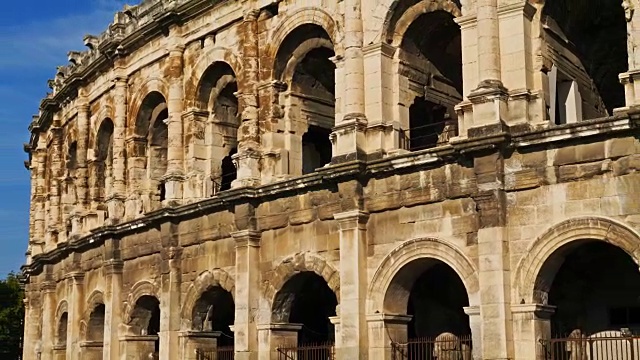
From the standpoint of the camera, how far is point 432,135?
18.8 metres

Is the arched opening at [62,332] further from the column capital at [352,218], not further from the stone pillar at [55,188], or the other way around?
the column capital at [352,218]

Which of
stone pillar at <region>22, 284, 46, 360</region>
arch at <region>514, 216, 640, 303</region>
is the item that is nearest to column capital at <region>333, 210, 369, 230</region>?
arch at <region>514, 216, 640, 303</region>

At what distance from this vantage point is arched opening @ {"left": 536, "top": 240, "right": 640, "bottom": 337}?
55.5ft

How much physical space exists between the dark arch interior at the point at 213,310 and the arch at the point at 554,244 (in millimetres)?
7715

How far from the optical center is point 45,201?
107 feet

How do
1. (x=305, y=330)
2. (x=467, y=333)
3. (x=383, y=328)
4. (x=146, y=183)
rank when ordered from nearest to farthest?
(x=383, y=328) < (x=467, y=333) < (x=305, y=330) < (x=146, y=183)

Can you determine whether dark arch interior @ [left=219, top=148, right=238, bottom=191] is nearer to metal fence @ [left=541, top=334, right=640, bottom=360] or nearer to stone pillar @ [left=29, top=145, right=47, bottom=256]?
metal fence @ [left=541, top=334, right=640, bottom=360]

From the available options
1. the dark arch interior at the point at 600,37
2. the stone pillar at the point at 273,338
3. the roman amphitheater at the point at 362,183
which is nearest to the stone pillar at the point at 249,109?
the roman amphitheater at the point at 362,183

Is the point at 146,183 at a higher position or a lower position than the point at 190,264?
higher

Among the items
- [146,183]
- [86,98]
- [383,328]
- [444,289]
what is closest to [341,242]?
[383,328]

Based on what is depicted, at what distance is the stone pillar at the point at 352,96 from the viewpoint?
57.6 feet

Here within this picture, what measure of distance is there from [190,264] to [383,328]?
5875 mm

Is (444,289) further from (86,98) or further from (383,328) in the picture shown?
(86,98)

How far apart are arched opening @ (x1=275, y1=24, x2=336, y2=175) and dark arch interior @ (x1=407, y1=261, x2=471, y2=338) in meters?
3.35
